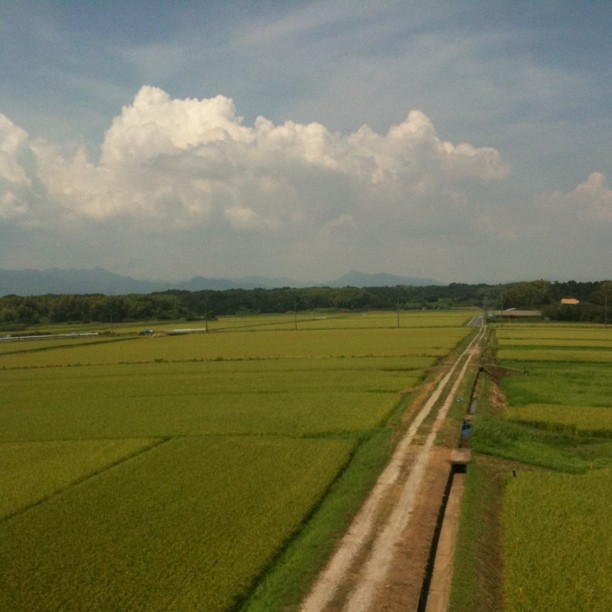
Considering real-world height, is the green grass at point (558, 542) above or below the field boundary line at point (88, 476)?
above

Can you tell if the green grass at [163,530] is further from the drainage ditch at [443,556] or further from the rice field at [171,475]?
the drainage ditch at [443,556]

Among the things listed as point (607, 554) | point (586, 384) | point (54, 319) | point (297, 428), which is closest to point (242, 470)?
point (297, 428)

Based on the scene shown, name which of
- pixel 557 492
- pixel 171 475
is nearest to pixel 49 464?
pixel 171 475

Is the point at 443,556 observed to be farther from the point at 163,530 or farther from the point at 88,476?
the point at 88,476

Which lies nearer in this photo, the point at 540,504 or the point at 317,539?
the point at 317,539

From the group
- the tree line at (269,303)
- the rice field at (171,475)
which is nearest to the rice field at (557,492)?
the rice field at (171,475)

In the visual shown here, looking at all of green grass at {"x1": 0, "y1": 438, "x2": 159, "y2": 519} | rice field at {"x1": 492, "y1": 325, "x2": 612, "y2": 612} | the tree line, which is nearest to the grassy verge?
rice field at {"x1": 492, "y1": 325, "x2": 612, "y2": 612}

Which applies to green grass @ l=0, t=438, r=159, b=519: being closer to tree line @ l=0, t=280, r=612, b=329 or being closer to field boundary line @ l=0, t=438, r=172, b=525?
field boundary line @ l=0, t=438, r=172, b=525
